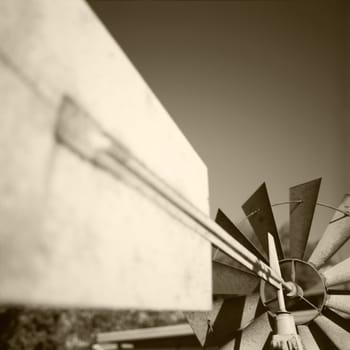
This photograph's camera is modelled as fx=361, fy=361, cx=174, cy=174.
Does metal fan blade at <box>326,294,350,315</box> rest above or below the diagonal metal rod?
below

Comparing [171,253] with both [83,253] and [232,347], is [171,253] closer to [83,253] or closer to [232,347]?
[83,253]

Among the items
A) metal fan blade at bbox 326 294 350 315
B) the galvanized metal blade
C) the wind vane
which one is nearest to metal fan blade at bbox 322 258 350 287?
metal fan blade at bbox 326 294 350 315

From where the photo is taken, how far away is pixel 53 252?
31.1 inches

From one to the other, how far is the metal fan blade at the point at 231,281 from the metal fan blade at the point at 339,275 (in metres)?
0.70

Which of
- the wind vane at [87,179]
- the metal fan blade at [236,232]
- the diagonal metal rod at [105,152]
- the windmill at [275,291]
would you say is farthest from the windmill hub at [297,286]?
the diagonal metal rod at [105,152]

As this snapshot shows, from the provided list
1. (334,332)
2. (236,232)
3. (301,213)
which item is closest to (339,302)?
(334,332)

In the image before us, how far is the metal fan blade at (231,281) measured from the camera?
3135 millimetres

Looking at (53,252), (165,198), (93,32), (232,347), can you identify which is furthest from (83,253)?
(232,347)

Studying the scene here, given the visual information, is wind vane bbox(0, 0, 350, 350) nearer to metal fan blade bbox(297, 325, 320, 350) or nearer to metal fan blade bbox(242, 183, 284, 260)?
metal fan blade bbox(242, 183, 284, 260)

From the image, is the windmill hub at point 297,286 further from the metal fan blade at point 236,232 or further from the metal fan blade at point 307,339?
the metal fan blade at point 236,232

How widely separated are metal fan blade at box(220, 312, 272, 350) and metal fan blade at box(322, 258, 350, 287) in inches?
28.0

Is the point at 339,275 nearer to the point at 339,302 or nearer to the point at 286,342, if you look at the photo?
the point at 339,302

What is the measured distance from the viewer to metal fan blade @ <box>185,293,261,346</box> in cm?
291

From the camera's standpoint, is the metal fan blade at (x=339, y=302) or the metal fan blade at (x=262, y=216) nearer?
the metal fan blade at (x=339, y=302)
